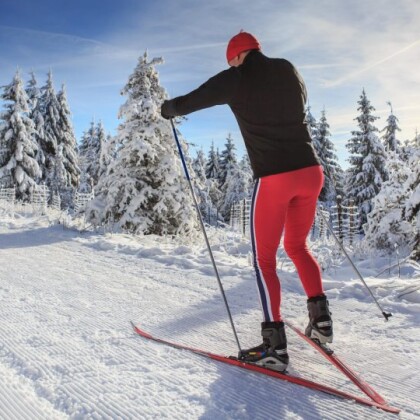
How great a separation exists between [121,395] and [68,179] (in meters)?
35.1

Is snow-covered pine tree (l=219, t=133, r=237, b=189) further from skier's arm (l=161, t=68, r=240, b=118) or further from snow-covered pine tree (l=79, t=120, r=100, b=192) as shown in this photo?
skier's arm (l=161, t=68, r=240, b=118)

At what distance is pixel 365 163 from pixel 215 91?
98.8 ft

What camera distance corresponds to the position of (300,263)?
2797 millimetres

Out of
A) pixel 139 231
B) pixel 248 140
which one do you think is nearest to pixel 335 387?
pixel 248 140

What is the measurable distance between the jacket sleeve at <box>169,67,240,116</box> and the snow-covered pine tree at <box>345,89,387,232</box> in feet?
93.9

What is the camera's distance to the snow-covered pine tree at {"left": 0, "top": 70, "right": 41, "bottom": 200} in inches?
1129

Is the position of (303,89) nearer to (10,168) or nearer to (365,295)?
(365,295)

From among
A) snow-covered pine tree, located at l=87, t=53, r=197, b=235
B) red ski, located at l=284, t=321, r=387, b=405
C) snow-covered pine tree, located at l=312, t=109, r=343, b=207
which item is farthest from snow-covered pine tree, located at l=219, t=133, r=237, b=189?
red ski, located at l=284, t=321, r=387, b=405

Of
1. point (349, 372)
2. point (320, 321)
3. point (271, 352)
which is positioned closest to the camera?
point (349, 372)

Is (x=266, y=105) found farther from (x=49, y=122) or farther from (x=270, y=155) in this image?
(x=49, y=122)

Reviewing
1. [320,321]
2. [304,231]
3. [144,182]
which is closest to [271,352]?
[320,321]

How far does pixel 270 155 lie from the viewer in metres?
2.53

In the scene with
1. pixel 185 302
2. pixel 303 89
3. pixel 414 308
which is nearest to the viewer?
pixel 303 89

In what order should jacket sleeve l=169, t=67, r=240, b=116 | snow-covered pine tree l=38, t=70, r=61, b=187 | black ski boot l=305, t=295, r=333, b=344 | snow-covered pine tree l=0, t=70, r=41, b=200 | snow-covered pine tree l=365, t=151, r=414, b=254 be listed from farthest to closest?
snow-covered pine tree l=38, t=70, r=61, b=187, snow-covered pine tree l=0, t=70, r=41, b=200, snow-covered pine tree l=365, t=151, r=414, b=254, black ski boot l=305, t=295, r=333, b=344, jacket sleeve l=169, t=67, r=240, b=116
